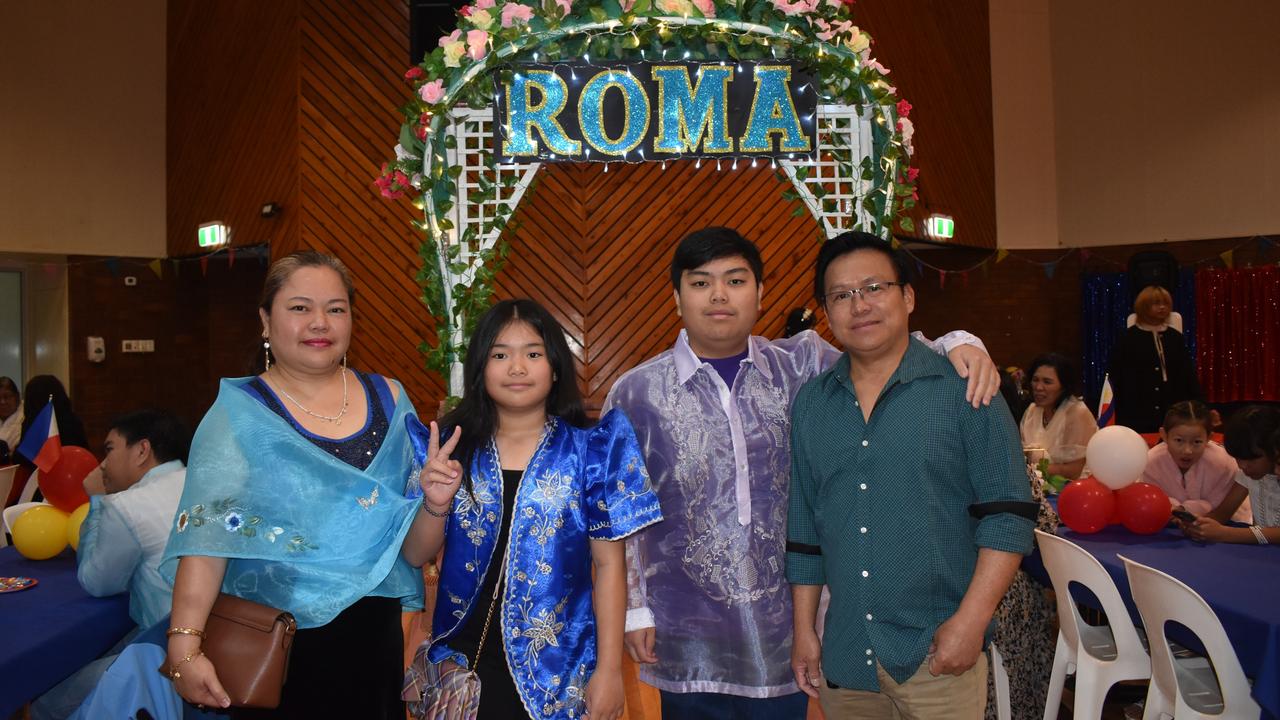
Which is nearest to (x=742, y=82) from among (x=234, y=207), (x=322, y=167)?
(x=322, y=167)

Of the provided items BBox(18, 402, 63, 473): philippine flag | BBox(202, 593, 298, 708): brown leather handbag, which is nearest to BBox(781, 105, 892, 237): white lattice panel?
BBox(202, 593, 298, 708): brown leather handbag

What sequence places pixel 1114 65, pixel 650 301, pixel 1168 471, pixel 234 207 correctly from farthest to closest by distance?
1. pixel 1114 65
2. pixel 234 207
3. pixel 650 301
4. pixel 1168 471

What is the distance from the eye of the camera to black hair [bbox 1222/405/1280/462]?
3.89 metres

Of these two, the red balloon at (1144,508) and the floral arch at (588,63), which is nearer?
the floral arch at (588,63)

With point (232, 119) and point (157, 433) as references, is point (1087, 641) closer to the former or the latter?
point (157, 433)

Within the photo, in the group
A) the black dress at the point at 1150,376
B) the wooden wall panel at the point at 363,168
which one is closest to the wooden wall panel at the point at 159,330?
the wooden wall panel at the point at 363,168

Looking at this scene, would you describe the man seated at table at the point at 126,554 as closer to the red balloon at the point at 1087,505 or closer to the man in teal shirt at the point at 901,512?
the man in teal shirt at the point at 901,512

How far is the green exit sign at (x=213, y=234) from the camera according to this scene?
369 inches

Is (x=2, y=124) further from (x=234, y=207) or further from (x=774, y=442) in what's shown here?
(x=774, y=442)

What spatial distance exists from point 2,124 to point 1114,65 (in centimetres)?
1264

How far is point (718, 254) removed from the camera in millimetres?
2320

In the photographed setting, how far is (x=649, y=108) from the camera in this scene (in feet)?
10.8

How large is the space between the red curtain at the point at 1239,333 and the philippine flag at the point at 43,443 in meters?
11.0

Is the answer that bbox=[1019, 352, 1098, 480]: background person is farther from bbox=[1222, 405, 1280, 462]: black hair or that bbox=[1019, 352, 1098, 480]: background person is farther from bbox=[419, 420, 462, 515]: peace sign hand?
bbox=[419, 420, 462, 515]: peace sign hand
